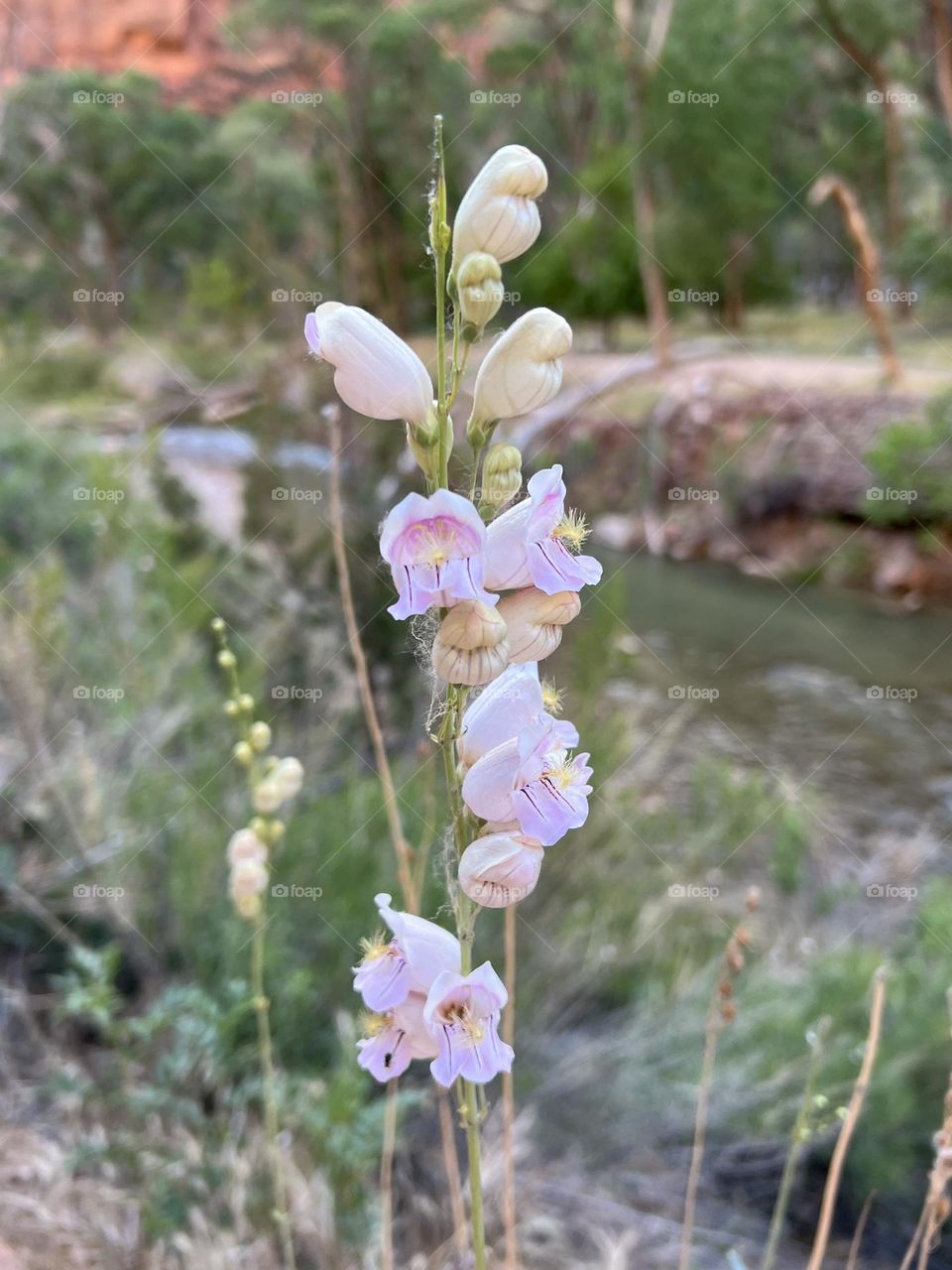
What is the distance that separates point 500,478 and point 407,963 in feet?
0.68

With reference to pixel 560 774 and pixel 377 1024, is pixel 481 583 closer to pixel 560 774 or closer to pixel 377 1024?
pixel 560 774

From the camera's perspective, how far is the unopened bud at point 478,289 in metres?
0.36

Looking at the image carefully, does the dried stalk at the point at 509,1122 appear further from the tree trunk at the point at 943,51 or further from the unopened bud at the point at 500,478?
the tree trunk at the point at 943,51

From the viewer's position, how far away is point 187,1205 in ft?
2.76

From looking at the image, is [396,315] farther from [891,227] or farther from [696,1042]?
[696,1042]

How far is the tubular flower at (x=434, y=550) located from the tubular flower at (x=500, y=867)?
0.09 metres

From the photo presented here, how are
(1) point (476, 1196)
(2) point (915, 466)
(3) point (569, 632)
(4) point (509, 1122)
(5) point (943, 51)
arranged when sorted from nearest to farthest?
(1) point (476, 1196), (4) point (509, 1122), (3) point (569, 632), (2) point (915, 466), (5) point (943, 51)

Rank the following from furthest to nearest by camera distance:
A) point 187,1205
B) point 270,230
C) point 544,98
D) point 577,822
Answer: point 544,98
point 270,230
point 187,1205
point 577,822

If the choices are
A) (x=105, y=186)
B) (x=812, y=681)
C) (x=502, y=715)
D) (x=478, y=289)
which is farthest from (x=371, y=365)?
(x=105, y=186)

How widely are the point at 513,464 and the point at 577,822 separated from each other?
0.15m

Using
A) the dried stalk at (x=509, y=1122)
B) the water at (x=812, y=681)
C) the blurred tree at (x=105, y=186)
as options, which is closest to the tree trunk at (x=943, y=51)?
the water at (x=812, y=681)

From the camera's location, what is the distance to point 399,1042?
384 millimetres

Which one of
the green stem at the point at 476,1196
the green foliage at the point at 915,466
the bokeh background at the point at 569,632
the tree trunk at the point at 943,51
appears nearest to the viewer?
the green stem at the point at 476,1196

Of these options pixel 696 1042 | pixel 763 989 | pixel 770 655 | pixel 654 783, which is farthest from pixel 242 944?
pixel 770 655
